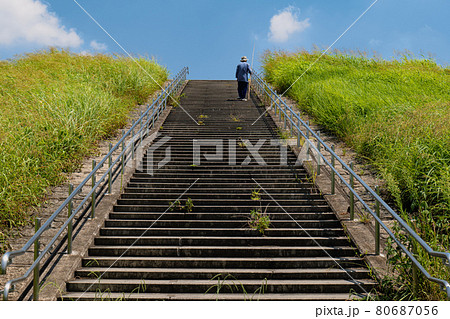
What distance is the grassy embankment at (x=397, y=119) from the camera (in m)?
5.37

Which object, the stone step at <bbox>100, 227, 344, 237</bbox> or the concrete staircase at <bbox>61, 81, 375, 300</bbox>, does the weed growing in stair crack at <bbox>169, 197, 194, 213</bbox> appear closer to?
the concrete staircase at <bbox>61, 81, 375, 300</bbox>

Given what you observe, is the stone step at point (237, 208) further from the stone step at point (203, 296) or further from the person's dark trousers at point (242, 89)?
the person's dark trousers at point (242, 89)

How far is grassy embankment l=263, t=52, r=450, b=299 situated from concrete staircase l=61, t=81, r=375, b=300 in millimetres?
964

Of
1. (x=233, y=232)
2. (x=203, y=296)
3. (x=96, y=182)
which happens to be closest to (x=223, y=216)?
(x=233, y=232)

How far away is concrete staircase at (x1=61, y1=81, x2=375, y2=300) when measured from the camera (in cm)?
485

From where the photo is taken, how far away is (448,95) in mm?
13531

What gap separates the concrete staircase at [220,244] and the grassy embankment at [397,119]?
3.16 feet

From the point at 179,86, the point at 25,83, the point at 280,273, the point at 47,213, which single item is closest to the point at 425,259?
the point at 280,273

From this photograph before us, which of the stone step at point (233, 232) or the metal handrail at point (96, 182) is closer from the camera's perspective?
the metal handrail at point (96, 182)

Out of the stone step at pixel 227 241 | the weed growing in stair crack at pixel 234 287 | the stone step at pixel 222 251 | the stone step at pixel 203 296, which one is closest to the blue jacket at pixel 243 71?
the stone step at pixel 227 241

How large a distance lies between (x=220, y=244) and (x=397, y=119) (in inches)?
267

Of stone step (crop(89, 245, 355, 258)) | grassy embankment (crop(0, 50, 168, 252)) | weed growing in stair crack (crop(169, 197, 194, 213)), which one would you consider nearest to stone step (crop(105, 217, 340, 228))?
weed growing in stair crack (crop(169, 197, 194, 213))
